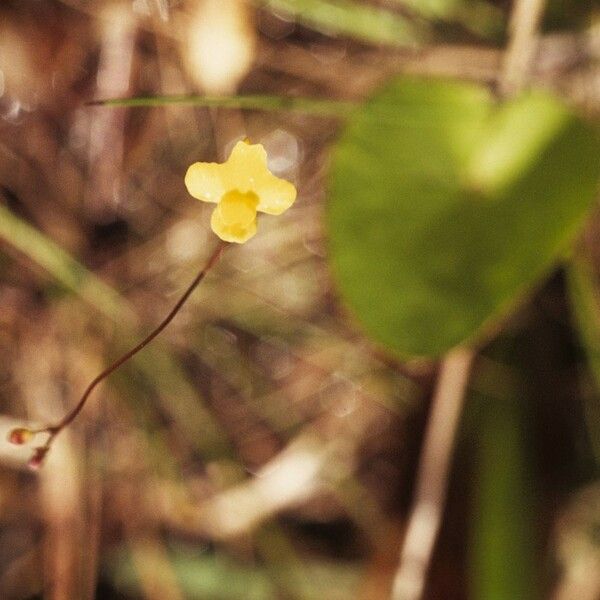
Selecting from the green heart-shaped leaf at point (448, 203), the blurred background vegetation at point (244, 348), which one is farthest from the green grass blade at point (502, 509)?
the green heart-shaped leaf at point (448, 203)

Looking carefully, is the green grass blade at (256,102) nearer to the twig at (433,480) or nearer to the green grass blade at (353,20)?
the green grass blade at (353,20)

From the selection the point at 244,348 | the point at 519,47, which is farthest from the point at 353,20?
the point at 244,348

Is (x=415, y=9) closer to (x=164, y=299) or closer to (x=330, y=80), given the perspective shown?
(x=330, y=80)

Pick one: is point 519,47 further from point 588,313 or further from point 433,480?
point 433,480

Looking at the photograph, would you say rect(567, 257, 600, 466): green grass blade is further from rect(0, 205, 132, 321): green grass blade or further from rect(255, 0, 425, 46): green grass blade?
rect(0, 205, 132, 321): green grass blade

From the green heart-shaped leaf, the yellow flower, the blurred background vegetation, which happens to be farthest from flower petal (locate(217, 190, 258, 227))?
the blurred background vegetation

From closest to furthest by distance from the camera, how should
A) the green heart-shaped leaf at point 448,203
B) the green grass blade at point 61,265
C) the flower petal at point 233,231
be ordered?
the flower petal at point 233,231 → the green heart-shaped leaf at point 448,203 → the green grass blade at point 61,265
